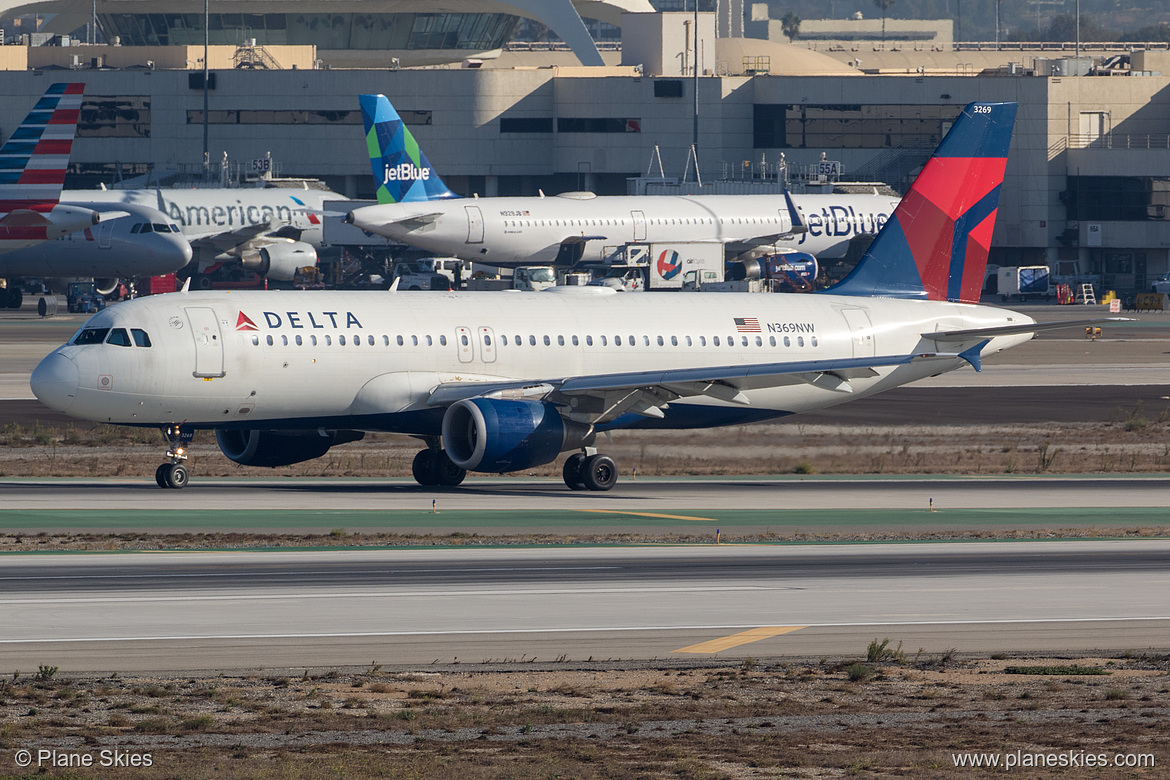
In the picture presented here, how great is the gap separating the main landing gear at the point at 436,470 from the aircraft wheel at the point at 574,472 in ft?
8.78

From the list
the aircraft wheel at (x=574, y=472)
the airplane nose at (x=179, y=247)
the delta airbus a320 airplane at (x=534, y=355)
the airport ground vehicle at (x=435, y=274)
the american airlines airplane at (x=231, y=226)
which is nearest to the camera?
the delta airbus a320 airplane at (x=534, y=355)

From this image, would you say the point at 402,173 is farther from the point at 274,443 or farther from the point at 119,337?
the point at 119,337

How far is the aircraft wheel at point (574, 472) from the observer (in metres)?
41.7

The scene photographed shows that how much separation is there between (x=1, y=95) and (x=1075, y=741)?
6033 inches

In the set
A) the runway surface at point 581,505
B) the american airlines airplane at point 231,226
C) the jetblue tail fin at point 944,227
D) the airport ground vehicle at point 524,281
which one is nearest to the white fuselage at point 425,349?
the jetblue tail fin at point 944,227

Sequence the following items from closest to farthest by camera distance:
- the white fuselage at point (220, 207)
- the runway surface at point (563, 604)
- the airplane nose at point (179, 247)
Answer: the runway surface at point (563, 604), the airplane nose at point (179, 247), the white fuselage at point (220, 207)

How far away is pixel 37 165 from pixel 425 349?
129 feet

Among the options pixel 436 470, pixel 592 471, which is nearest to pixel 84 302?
pixel 436 470

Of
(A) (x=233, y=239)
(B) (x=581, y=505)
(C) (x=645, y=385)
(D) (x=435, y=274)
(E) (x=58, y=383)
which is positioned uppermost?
(A) (x=233, y=239)

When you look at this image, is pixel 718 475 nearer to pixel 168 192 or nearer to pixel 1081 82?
pixel 168 192

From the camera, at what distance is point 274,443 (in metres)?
40.9

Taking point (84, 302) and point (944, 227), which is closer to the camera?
point (944, 227)

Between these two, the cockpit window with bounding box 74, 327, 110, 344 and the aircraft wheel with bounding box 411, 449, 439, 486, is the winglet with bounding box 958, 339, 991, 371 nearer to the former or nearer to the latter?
the aircraft wheel with bounding box 411, 449, 439, 486

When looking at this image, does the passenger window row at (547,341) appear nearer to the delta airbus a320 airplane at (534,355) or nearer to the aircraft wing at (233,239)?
the delta airbus a320 airplane at (534,355)
